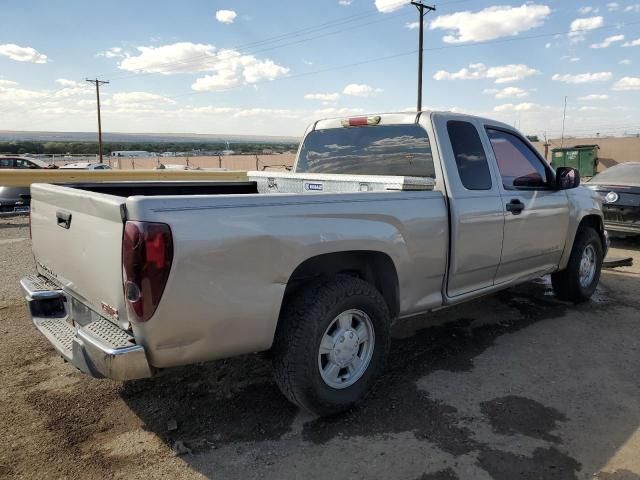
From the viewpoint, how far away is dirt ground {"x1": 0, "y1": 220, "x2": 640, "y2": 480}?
2814 mm

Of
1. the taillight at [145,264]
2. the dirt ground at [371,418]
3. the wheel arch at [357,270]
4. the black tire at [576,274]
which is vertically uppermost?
the taillight at [145,264]

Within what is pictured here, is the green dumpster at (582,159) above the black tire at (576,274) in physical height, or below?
above

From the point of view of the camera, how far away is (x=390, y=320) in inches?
139

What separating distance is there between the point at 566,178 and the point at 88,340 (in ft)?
14.2

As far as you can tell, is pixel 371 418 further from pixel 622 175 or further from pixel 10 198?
pixel 10 198

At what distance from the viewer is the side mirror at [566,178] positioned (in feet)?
16.1

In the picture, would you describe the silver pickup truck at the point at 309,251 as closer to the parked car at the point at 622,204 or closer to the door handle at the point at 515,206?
the door handle at the point at 515,206

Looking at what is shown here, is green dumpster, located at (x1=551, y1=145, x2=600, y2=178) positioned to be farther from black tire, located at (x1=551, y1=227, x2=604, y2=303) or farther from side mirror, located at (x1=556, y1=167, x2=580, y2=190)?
side mirror, located at (x1=556, y1=167, x2=580, y2=190)

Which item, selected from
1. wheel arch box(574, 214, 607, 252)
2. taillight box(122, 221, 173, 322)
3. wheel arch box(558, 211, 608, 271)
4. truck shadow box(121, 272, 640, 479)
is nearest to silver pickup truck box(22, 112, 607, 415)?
taillight box(122, 221, 173, 322)

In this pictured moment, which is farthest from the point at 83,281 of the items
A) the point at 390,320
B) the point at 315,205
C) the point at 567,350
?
the point at 567,350

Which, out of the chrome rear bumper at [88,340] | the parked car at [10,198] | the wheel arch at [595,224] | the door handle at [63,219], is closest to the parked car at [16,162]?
the parked car at [10,198]

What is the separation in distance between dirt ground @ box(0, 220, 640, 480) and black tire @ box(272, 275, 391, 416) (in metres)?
0.19

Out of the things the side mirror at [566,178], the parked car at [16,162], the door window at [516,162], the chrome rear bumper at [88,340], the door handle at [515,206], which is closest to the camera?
the chrome rear bumper at [88,340]

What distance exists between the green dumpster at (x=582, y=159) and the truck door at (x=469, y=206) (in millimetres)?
23137
